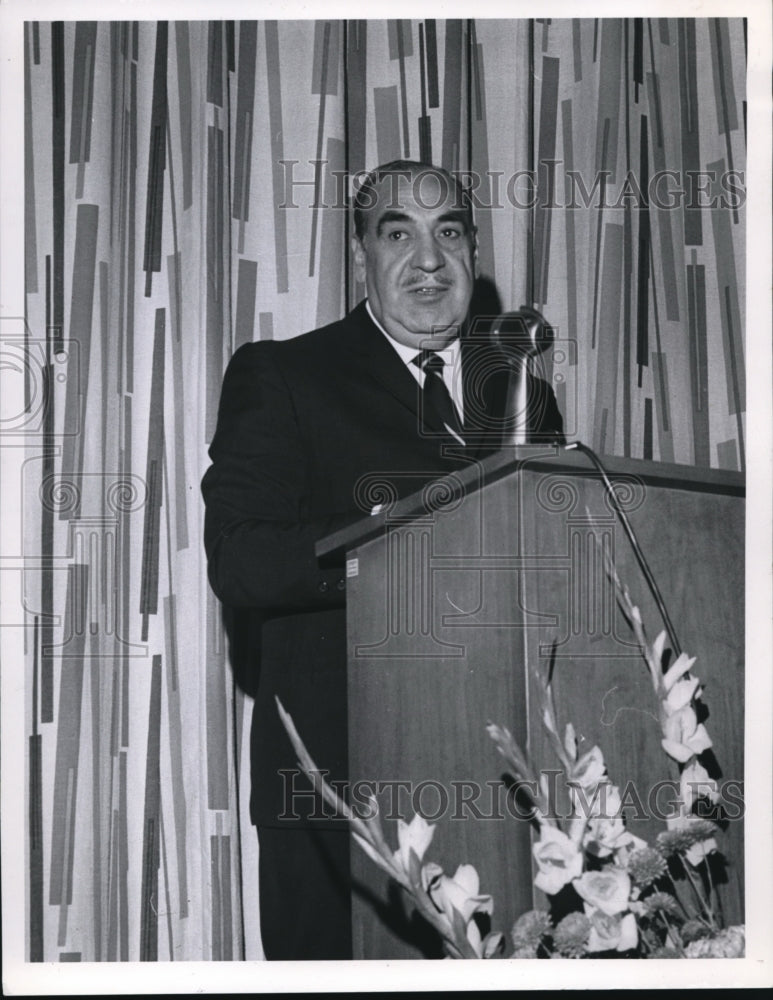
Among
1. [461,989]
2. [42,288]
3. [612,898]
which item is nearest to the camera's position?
[612,898]

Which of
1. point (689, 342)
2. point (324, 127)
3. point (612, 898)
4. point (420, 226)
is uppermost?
point (324, 127)

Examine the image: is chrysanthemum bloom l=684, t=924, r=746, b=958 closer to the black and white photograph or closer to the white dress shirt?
the black and white photograph

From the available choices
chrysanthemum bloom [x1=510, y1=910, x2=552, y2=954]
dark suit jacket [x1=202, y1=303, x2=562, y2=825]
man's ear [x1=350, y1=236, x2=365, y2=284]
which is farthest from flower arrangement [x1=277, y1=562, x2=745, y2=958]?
man's ear [x1=350, y1=236, x2=365, y2=284]

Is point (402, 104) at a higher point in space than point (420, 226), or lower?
higher

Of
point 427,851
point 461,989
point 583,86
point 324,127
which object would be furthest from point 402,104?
point 461,989

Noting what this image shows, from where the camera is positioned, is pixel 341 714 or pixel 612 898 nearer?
pixel 612 898

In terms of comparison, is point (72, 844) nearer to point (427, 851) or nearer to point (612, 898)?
point (427, 851)

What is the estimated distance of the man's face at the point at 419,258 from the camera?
8.20ft

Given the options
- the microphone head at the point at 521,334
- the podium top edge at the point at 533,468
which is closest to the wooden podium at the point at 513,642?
the podium top edge at the point at 533,468

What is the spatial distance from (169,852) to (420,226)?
124cm

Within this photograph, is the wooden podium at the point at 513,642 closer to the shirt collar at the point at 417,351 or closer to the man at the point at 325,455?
the man at the point at 325,455

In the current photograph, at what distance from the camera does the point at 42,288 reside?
8.18ft

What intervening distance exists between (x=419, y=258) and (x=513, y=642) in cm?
76

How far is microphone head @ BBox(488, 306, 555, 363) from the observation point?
2.51 meters
